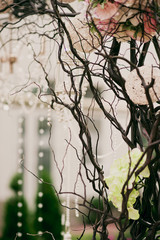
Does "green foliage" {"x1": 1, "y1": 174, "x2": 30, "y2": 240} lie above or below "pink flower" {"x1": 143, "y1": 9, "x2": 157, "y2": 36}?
below

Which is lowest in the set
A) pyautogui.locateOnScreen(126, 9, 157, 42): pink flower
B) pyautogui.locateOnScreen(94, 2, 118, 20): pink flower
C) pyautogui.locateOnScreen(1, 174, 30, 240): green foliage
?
pyautogui.locateOnScreen(1, 174, 30, 240): green foliage

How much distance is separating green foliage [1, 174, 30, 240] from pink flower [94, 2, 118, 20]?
1.72 m

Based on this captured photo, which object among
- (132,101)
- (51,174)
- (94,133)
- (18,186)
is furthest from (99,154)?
(132,101)

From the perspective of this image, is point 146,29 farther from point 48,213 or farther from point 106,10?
point 48,213

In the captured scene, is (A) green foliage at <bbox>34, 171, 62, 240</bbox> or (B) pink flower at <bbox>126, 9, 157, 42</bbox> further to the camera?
(A) green foliage at <bbox>34, 171, 62, 240</bbox>

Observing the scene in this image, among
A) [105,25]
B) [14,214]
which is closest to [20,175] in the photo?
[14,214]

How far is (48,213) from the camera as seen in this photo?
2.17 m

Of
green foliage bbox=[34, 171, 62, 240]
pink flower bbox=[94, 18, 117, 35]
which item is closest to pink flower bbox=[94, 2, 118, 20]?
pink flower bbox=[94, 18, 117, 35]

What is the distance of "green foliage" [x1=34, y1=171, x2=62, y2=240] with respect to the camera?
2156 mm

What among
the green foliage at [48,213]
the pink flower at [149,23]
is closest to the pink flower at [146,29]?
the pink flower at [149,23]

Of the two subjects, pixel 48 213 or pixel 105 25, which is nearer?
pixel 105 25

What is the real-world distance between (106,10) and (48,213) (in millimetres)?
1755

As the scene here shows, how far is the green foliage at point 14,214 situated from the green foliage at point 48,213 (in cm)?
8

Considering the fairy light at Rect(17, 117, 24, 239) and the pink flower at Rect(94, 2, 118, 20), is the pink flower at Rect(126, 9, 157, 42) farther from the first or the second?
the fairy light at Rect(17, 117, 24, 239)
